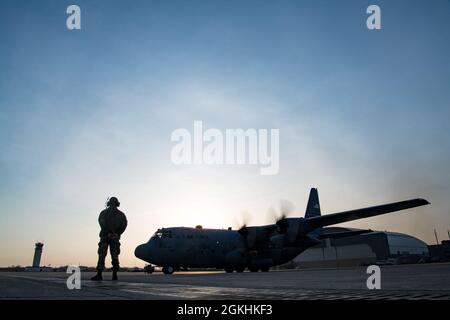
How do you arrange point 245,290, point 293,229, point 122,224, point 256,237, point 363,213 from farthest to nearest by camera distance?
point 256,237, point 293,229, point 363,213, point 122,224, point 245,290

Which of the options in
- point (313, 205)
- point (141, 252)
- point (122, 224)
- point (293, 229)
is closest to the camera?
point (122, 224)

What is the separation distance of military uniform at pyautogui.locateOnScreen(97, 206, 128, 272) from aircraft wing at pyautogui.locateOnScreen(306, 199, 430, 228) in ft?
64.8

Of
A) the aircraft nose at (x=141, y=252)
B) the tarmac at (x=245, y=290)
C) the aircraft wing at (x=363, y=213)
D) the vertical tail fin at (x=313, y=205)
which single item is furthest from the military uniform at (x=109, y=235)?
the vertical tail fin at (x=313, y=205)

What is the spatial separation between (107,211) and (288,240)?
20.5 meters

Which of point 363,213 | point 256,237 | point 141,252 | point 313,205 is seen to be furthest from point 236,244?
point 313,205

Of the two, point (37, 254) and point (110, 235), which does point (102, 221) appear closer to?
point (110, 235)

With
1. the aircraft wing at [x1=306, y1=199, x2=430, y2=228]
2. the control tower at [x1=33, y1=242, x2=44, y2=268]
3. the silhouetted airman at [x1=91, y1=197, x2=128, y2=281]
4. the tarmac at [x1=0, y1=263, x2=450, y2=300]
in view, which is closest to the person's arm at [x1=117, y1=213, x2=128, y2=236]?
the silhouetted airman at [x1=91, y1=197, x2=128, y2=281]

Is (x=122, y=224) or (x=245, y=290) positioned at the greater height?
(x=122, y=224)

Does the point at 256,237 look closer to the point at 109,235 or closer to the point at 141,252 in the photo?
the point at 141,252

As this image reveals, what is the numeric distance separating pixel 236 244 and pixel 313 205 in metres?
17.3

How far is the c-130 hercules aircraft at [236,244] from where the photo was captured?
2916 cm

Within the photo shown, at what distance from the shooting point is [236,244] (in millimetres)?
32875

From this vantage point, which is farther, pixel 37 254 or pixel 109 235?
pixel 37 254
